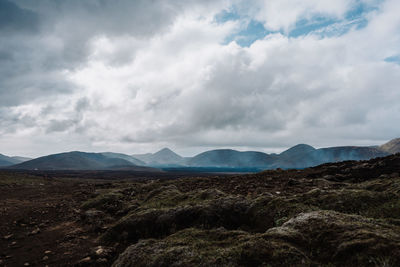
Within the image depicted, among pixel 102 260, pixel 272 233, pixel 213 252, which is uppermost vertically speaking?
pixel 272 233

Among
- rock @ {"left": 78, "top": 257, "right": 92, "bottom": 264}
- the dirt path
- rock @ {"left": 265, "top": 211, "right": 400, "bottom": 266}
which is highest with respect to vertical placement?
rock @ {"left": 265, "top": 211, "right": 400, "bottom": 266}

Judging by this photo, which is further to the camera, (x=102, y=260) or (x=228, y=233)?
(x=102, y=260)

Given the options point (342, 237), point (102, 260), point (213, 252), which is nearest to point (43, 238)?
point (102, 260)

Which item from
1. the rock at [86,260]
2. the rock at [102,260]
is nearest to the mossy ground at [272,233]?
the rock at [102,260]

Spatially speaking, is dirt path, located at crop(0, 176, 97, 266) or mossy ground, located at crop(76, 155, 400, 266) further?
dirt path, located at crop(0, 176, 97, 266)

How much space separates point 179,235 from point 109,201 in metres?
17.2

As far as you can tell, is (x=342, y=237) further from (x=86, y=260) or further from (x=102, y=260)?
(x=86, y=260)

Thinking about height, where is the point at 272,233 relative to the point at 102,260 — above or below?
above

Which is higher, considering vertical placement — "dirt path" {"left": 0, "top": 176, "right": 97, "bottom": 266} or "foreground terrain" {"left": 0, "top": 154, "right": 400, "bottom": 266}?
"foreground terrain" {"left": 0, "top": 154, "right": 400, "bottom": 266}

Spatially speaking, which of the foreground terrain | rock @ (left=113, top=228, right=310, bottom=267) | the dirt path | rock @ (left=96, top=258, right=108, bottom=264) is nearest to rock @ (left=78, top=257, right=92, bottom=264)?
the foreground terrain

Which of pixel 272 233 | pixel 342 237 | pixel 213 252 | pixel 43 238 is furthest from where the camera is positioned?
pixel 43 238

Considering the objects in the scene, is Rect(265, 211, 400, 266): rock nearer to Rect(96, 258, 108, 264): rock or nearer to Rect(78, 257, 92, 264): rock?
Rect(96, 258, 108, 264): rock

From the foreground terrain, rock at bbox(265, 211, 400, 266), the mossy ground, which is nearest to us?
rock at bbox(265, 211, 400, 266)

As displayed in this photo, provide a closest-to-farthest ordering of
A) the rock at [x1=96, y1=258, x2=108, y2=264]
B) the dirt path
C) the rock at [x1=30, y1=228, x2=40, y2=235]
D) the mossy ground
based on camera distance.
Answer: the mossy ground, the rock at [x1=96, y1=258, x2=108, y2=264], the dirt path, the rock at [x1=30, y1=228, x2=40, y2=235]
